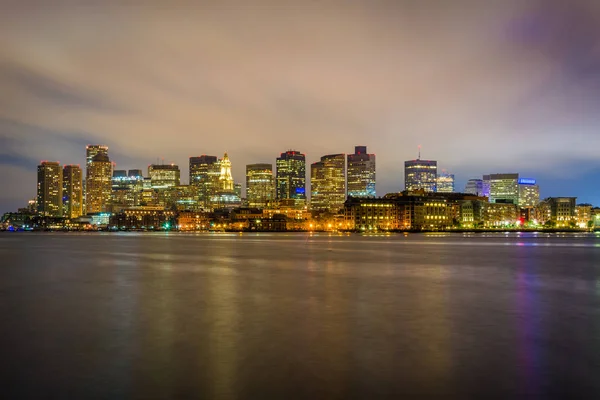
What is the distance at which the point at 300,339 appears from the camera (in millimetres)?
17625

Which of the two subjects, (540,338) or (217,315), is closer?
(540,338)

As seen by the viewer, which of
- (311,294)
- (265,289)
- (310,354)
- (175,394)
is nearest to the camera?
(175,394)

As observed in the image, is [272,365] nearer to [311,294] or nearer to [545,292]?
[311,294]

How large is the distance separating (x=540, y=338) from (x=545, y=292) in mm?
13562

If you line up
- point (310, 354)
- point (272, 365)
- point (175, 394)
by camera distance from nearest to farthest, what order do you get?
point (175, 394) → point (272, 365) → point (310, 354)

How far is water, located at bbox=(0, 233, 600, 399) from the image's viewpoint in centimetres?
1252

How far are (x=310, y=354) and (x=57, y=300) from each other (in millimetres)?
17346

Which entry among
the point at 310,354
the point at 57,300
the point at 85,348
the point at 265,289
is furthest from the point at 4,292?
the point at 310,354

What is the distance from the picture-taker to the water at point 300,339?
12.5 meters

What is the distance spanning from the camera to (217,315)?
879 inches

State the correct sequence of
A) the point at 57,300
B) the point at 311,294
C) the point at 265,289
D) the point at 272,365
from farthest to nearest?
the point at 265,289
the point at 311,294
the point at 57,300
the point at 272,365

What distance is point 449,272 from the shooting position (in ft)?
136

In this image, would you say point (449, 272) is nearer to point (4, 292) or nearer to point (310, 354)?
point (310, 354)

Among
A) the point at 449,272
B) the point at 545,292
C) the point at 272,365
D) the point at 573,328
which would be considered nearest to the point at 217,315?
the point at 272,365
